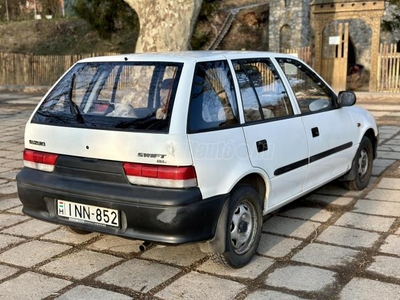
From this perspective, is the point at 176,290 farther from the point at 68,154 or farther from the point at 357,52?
the point at 357,52

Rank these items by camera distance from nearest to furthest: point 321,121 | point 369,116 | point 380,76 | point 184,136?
point 184,136, point 321,121, point 369,116, point 380,76

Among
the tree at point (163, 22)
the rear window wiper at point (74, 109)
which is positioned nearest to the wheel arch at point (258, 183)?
the rear window wiper at point (74, 109)

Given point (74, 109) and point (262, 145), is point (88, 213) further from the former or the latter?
point (262, 145)

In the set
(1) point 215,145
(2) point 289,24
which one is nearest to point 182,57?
(1) point 215,145

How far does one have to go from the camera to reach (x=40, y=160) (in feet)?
12.7

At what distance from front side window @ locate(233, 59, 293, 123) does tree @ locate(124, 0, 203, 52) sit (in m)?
4.68

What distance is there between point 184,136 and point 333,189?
3.18 m

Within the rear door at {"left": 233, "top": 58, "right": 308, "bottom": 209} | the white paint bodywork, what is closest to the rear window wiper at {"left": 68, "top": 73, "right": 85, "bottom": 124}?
the white paint bodywork

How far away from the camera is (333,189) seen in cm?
594

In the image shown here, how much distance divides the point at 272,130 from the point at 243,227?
0.84 meters

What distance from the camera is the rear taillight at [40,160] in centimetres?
380

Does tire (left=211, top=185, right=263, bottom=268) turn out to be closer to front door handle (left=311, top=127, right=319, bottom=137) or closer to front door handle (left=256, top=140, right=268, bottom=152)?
front door handle (left=256, top=140, right=268, bottom=152)

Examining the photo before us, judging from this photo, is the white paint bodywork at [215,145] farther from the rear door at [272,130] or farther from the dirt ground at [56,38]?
the dirt ground at [56,38]

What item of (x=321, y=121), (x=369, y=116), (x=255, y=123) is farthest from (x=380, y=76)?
(x=255, y=123)
